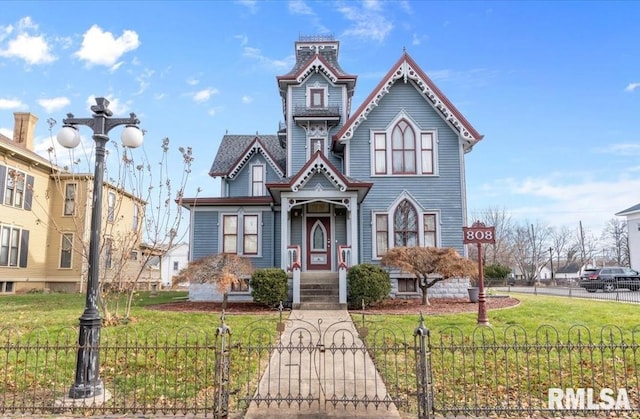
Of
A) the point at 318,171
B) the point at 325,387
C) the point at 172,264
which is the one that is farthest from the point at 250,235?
the point at 172,264

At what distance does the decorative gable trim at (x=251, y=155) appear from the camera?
21781mm

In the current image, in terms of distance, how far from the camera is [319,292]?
16016 millimetres

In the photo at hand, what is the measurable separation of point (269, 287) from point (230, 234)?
5363 millimetres

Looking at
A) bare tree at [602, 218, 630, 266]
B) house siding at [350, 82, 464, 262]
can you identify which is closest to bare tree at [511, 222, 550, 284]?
bare tree at [602, 218, 630, 266]

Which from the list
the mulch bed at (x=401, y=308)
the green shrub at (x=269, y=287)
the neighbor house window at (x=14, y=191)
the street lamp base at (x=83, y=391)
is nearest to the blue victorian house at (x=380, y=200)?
the mulch bed at (x=401, y=308)

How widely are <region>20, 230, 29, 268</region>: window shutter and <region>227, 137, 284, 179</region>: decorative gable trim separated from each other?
1304 centimetres

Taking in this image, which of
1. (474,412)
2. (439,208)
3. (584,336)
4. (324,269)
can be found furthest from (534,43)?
(474,412)

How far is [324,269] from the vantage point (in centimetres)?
1880

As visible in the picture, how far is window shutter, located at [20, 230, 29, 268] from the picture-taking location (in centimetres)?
2484

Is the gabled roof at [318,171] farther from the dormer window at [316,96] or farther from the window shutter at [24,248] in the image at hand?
the window shutter at [24,248]

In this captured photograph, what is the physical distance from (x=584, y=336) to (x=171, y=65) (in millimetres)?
13302

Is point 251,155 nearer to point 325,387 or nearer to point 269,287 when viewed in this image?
point 269,287

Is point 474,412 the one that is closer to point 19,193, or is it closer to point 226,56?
point 226,56

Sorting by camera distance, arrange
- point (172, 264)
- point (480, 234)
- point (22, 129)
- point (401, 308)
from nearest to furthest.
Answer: point (480, 234) < point (401, 308) < point (22, 129) < point (172, 264)
